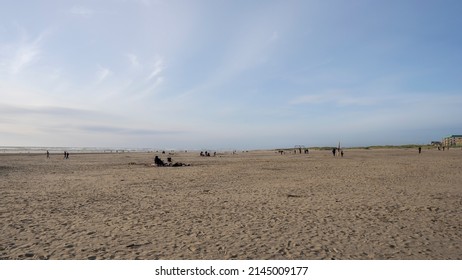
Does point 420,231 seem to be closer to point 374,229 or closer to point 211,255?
point 374,229

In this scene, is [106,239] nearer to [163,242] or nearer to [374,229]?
[163,242]

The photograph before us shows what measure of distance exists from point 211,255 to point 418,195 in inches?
476

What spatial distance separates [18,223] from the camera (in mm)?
9750

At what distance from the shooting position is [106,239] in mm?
8180

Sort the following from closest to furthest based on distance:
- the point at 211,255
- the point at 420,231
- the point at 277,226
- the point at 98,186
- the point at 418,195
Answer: the point at 211,255 < the point at 420,231 < the point at 277,226 < the point at 418,195 < the point at 98,186

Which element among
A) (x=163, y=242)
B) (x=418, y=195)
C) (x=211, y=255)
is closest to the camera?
(x=211, y=255)

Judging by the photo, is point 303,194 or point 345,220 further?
point 303,194

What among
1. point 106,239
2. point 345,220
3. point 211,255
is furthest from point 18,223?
point 345,220

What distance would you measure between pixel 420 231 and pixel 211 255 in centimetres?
629
